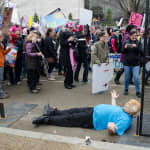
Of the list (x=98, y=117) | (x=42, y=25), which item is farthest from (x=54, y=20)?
(x=98, y=117)

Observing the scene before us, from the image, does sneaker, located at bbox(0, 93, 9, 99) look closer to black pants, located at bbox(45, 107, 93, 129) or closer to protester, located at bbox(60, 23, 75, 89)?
protester, located at bbox(60, 23, 75, 89)

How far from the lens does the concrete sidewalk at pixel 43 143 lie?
3.07m

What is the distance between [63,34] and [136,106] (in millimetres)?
3377

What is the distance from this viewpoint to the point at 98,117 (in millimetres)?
3795

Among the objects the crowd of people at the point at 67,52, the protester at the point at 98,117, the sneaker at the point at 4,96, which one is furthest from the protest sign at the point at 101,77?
the sneaker at the point at 4,96

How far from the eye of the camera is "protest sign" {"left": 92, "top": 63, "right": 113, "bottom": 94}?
18.6 feet

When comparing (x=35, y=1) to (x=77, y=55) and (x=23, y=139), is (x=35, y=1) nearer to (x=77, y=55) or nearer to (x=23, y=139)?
(x=77, y=55)

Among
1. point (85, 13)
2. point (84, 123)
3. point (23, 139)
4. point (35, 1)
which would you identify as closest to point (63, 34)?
point (85, 13)

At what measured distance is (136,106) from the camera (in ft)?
11.7

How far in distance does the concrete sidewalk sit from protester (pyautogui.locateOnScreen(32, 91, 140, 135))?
1.68ft

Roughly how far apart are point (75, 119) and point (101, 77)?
216cm

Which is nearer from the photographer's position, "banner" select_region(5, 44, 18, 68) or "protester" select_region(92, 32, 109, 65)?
"protester" select_region(92, 32, 109, 65)

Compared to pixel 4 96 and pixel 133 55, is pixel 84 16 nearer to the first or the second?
pixel 133 55

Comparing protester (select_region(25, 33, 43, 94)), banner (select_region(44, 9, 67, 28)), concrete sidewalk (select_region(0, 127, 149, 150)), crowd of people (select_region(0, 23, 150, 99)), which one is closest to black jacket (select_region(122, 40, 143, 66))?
crowd of people (select_region(0, 23, 150, 99))
